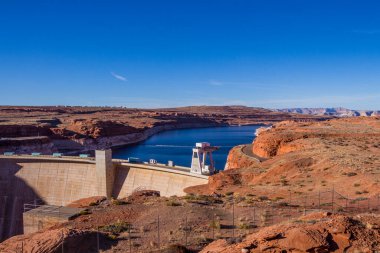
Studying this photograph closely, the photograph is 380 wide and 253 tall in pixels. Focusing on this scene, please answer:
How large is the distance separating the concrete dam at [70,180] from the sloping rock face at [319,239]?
854 inches

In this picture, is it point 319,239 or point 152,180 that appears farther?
point 152,180

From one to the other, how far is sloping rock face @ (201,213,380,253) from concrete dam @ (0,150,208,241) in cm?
2168

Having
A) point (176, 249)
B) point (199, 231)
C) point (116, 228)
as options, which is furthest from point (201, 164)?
point (176, 249)

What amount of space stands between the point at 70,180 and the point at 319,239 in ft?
111

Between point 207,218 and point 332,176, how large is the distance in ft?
38.7

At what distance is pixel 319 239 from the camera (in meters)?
8.09

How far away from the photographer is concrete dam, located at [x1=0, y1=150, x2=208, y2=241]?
33469 millimetres

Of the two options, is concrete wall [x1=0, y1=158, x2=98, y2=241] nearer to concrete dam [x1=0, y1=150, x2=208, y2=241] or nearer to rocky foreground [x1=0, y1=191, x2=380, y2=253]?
concrete dam [x1=0, y1=150, x2=208, y2=241]

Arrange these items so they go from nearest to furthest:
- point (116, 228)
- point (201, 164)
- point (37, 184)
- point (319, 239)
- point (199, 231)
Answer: point (319, 239), point (199, 231), point (116, 228), point (201, 164), point (37, 184)

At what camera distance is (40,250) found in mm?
11352

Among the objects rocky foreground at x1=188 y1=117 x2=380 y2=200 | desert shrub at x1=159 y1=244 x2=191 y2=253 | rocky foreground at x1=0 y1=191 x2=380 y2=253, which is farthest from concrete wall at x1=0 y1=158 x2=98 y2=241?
desert shrub at x1=159 y1=244 x2=191 y2=253

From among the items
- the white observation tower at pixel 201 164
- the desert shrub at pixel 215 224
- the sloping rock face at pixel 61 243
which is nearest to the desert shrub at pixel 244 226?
the desert shrub at pixel 215 224

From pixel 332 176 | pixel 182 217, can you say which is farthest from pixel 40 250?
pixel 332 176

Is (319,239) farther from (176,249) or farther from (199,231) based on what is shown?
(199,231)
